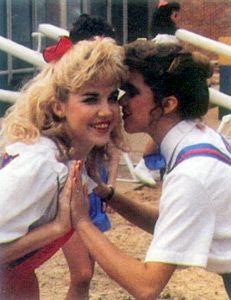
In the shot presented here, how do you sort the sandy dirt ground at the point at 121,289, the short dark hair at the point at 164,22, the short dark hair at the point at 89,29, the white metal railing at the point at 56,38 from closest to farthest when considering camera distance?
the short dark hair at the point at 89,29 < the sandy dirt ground at the point at 121,289 < the white metal railing at the point at 56,38 < the short dark hair at the point at 164,22

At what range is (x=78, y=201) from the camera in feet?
8.34

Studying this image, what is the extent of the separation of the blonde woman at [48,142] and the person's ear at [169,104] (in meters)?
0.15

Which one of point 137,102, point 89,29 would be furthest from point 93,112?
point 89,29

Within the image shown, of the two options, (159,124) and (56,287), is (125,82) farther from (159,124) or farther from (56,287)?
(56,287)

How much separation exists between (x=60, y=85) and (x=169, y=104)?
1.09ft

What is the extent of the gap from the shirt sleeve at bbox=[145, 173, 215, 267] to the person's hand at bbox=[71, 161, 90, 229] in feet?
0.75

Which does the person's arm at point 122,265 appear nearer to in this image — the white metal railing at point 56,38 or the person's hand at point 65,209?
the person's hand at point 65,209

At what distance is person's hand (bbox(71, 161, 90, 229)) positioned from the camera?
253cm

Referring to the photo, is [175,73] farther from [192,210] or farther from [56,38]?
[56,38]

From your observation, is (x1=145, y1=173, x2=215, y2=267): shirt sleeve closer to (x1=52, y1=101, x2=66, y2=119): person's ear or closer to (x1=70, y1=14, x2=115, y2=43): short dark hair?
(x1=52, y1=101, x2=66, y2=119): person's ear

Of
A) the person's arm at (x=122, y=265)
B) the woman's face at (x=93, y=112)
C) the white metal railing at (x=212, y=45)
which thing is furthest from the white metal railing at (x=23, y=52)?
the person's arm at (x=122, y=265)

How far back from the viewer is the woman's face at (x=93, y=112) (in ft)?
8.70

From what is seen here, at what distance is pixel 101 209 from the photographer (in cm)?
341

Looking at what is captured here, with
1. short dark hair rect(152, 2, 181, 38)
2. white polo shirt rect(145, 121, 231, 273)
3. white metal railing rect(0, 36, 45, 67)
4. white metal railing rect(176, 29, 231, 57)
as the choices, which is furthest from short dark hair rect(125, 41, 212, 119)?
short dark hair rect(152, 2, 181, 38)
